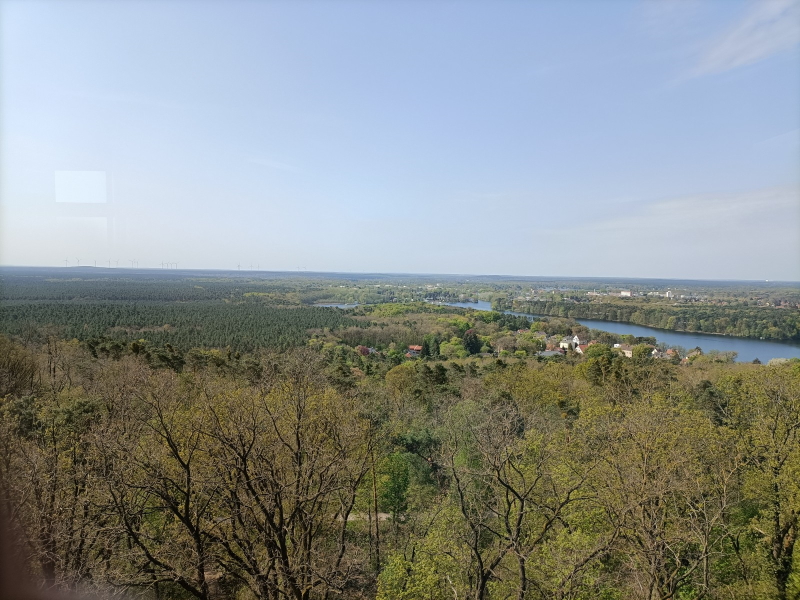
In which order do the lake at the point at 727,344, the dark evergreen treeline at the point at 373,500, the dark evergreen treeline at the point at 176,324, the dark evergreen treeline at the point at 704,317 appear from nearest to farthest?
1. the dark evergreen treeline at the point at 373,500
2. the dark evergreen treeline at the point at 176,324
3. the lake at the point at 727,344
4. the dark evergreen treeline at the point at 704,317

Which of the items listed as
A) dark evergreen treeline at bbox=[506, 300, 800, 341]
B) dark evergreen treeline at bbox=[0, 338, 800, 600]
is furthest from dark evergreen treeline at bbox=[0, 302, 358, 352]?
dark evergreen treeline at bbox=[506, 300, 800, 341]

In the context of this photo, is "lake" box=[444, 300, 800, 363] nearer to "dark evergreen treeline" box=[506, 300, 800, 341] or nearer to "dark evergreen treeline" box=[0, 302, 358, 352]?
"dark evergreen treeline" box=[506, 300, 800, 341]

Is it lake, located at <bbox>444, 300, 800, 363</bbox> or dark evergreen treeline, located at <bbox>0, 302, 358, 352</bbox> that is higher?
dark evergreen treeline, located at <bbox>0, 302, 358, 352</bbox>

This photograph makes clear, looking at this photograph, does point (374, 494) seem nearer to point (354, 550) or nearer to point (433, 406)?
point (354, 550)

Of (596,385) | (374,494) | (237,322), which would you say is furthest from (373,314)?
(374,494)

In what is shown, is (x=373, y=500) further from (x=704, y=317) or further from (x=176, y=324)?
(x=704, y=317)

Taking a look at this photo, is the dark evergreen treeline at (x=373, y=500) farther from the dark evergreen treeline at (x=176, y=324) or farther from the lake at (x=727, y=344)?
the lake at (x=727, y=344)

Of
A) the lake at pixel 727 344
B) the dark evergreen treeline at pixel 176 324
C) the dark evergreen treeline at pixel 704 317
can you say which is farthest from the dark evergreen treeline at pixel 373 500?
the dark evergreen treeline at pixel 704 317

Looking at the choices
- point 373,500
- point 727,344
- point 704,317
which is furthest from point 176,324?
point 704,317

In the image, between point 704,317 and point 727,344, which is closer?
point 727,344
